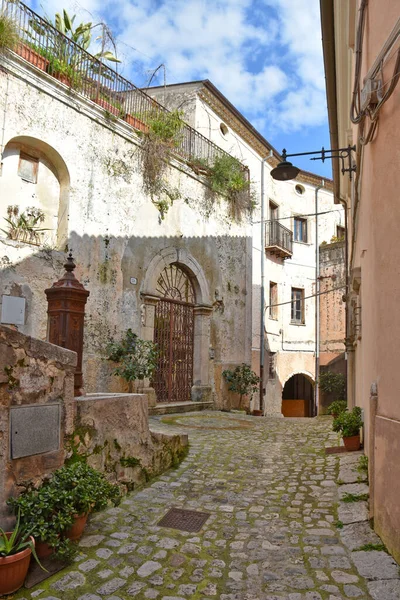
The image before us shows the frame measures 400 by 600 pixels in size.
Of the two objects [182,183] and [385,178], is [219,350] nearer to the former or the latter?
[182,183]

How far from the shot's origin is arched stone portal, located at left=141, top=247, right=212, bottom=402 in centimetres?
1119

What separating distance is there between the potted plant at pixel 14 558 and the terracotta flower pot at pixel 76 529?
1.39ft

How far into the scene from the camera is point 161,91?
16.6 meters

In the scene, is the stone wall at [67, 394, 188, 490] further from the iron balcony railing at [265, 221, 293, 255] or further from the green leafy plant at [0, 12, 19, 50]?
the iron balcony railing at [265, 221, 293, 255]

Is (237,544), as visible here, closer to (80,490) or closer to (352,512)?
(352,512)

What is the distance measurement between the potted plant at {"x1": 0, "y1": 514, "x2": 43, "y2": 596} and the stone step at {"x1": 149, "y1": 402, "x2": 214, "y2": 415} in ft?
24.1

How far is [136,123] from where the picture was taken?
37.1ft

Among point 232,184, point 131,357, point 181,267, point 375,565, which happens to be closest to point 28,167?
point 131,357

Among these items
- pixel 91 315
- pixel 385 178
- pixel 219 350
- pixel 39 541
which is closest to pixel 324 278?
pixel 219 350

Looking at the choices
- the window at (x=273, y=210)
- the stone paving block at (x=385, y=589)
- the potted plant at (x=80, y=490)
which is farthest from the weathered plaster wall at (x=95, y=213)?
the window at (x=273, y=210)

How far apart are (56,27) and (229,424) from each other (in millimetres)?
8873

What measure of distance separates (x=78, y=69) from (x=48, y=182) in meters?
2.54

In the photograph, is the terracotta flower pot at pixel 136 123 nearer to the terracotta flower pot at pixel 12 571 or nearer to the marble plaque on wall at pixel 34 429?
the marble plaque on wall at pixel 34 429

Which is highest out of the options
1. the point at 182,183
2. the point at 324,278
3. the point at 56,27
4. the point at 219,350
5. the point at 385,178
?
the point at 56,27
